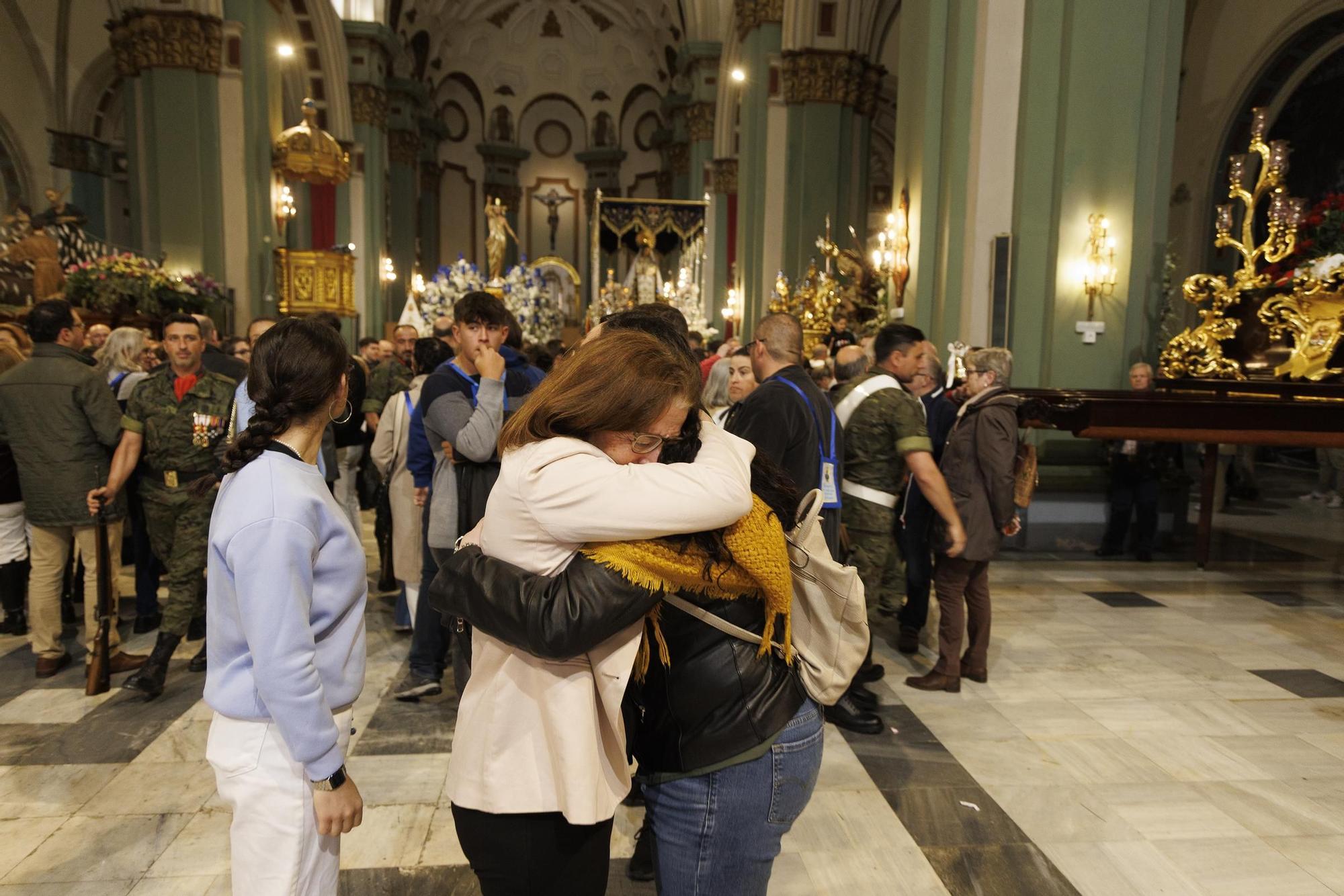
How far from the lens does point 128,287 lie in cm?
1077

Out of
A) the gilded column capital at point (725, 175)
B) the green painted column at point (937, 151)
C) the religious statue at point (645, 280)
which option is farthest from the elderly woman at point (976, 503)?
the gilded column capital at point (725, 175)

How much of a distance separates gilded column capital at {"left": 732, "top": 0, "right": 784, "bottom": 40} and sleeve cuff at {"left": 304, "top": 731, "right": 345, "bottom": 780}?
731 inches

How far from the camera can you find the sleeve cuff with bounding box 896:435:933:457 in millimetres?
4293

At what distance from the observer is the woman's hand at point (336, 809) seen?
5.80 feet

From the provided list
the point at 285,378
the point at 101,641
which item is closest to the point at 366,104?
the point at 101,641

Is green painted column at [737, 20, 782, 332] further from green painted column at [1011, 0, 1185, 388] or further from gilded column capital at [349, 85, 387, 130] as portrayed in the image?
gilded column capital at [349, 85, 387, 130]

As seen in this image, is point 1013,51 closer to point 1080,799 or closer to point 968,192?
point 968,192

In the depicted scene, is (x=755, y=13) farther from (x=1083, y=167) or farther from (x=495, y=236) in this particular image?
(x=1083, y=167)

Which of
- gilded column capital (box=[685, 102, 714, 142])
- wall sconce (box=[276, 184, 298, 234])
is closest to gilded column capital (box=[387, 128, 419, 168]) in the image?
gilded column capital (box=[685, 102, 714, 142])

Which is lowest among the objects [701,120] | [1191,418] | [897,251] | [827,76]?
[1191,418]

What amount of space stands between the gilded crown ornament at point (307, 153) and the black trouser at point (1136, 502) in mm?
12047

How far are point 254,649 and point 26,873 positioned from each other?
205 centimetres

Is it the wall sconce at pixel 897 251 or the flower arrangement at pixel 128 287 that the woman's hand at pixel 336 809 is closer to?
the wall sconce at pixel 897 251

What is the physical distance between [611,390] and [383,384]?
5.72 meters
